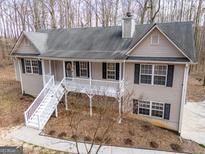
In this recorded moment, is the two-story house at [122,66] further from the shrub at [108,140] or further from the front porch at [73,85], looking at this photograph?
the shrub at [108,140]

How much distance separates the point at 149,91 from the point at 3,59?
114 feet

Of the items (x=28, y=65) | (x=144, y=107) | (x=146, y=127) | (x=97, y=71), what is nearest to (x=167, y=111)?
(x=144, y=107)

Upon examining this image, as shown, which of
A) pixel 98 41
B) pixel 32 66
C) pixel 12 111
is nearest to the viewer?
pixel 12 111

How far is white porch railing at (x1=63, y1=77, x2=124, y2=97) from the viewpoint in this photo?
11703 millimetres

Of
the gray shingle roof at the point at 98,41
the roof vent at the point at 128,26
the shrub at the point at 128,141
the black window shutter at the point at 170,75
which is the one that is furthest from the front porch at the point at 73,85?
the black window shutter at the point at 170,75

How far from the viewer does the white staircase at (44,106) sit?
37.4ft

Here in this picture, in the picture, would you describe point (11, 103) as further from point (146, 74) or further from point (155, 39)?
point (155, 39)

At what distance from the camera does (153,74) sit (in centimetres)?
1127

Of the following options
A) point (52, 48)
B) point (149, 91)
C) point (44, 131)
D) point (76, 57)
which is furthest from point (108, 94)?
point (52, 48)

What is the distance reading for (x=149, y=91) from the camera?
11.6 metres

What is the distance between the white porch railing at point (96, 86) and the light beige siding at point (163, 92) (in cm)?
91

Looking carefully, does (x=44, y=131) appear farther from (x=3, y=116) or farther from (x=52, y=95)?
(x=3, y=116)

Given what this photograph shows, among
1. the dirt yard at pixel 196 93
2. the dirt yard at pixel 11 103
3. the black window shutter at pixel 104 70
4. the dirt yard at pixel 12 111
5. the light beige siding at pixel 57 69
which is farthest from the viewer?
the dirt yard at pixel 196 93

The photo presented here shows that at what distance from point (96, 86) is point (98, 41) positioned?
4130 mm
